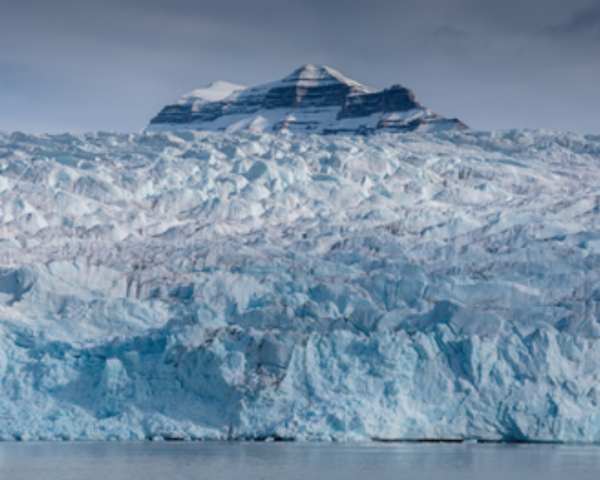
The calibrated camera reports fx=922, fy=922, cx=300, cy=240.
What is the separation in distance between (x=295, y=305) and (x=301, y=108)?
89300mm

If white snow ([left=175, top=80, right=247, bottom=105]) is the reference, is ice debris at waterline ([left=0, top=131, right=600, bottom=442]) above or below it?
below

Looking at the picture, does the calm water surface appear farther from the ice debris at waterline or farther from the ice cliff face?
the ice cliff face

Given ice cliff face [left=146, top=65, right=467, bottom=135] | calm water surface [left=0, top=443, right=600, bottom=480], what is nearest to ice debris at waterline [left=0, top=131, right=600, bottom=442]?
calm water surface [left=0, top=443, right=600, bottom=480]

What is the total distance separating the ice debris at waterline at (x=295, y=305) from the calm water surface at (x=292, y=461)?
0.58m

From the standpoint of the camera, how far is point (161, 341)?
22734 mm

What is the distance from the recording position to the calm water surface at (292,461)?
53.9 feet

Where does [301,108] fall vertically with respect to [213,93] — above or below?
below

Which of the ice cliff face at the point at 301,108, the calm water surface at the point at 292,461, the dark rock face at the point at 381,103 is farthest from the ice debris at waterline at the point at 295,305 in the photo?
the dark rock face at the point at 381,103

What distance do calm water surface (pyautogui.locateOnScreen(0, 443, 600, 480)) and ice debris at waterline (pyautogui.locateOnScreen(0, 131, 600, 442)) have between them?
583 millimetres

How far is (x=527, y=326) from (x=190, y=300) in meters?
9.90

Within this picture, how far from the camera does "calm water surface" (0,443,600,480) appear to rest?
53.9ft

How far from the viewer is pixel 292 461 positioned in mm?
18266

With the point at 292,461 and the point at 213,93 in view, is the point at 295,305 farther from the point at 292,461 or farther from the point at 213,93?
the point at 213,93

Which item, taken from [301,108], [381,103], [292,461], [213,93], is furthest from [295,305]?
[213,93]
